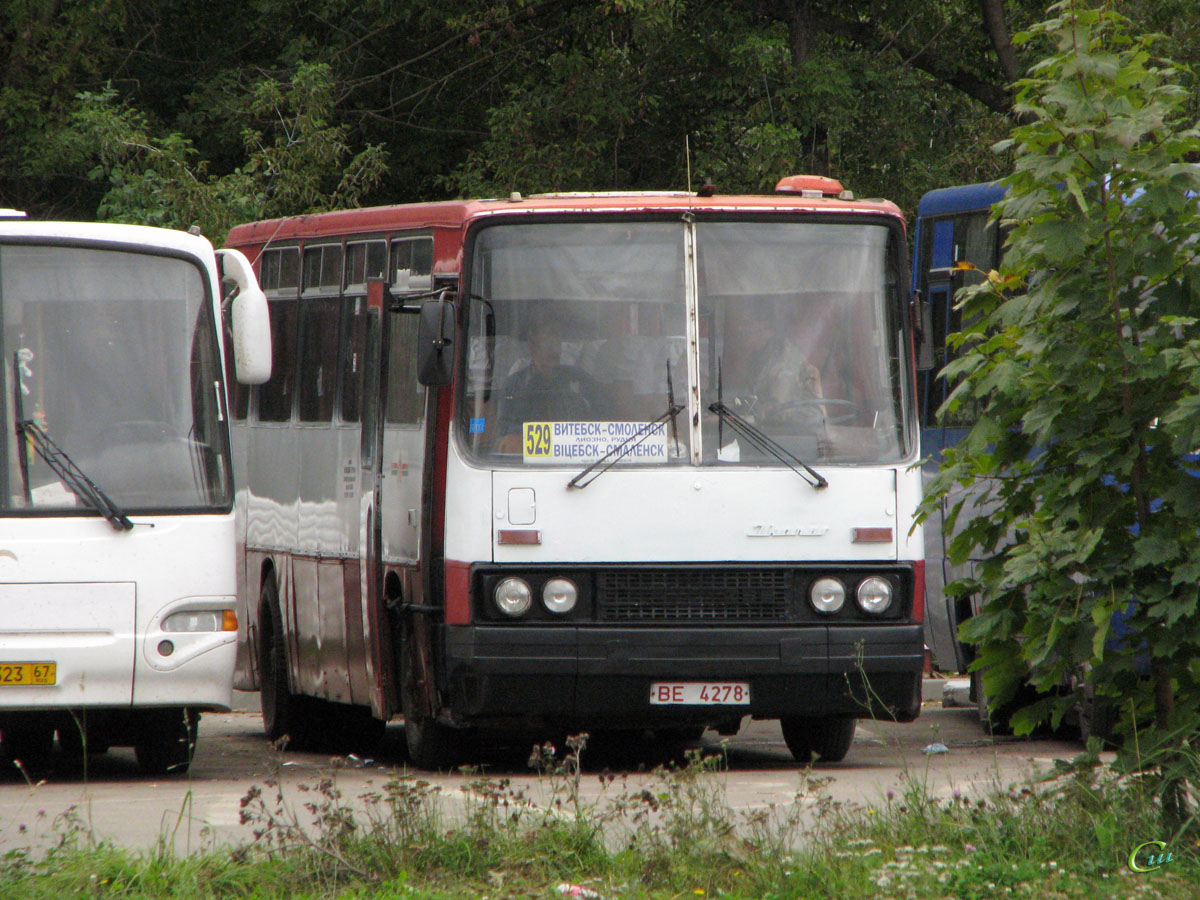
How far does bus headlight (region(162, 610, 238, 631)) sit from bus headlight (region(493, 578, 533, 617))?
52.9 inches

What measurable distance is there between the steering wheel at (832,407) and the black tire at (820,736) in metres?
1.62

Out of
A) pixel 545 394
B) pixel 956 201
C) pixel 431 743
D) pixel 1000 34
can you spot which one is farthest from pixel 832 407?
pixel 1000 34

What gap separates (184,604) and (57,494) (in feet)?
2.69

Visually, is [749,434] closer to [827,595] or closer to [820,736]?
[827,595]

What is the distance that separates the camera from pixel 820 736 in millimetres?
11484

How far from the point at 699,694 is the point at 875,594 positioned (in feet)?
3.40

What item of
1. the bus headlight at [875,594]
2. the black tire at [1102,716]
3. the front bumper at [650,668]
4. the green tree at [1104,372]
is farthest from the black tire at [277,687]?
the green tree at [1104,372]

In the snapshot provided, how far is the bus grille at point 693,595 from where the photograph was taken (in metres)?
10.4

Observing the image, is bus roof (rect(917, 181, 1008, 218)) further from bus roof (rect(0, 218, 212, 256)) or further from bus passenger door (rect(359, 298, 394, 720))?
bus roof (rect(0, 218, 212, 256))

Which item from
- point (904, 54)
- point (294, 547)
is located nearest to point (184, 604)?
point (294, 547)

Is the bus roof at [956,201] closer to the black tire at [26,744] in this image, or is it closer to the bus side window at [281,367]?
the bus side window at [281,367]

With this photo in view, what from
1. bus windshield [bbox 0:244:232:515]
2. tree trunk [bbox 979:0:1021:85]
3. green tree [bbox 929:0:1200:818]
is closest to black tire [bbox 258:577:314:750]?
bus windshield [bbox 0:244:232:515]

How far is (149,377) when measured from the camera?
34.7ft

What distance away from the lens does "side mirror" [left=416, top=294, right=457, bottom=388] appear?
10203 mm
